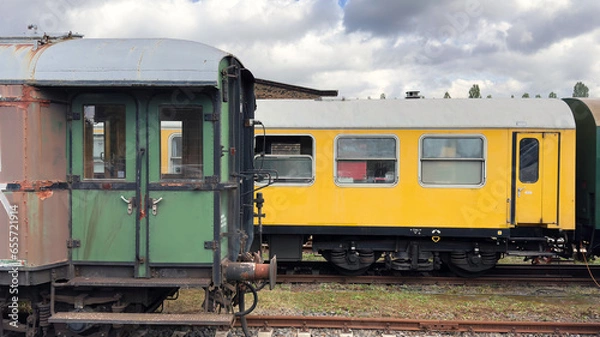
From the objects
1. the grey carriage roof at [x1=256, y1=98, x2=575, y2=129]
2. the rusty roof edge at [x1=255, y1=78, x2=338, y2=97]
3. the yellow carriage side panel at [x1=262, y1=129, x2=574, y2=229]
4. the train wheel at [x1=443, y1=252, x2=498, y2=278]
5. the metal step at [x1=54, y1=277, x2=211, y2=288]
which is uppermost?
the rusty roof edge at [x1=255, y1=78, x2=338, y2=97]

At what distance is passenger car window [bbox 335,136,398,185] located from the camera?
26.8 feet

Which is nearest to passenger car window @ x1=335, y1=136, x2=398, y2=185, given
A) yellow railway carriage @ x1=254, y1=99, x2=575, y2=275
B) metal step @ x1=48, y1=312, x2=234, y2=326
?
yellow railway carriage @ x1=254, y1=99, x2=575, y2=275

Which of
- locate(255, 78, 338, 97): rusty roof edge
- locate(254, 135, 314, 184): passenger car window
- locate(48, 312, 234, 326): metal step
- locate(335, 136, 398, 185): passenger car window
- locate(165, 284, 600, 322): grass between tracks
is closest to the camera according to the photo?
locate(48, 312, 234, 326): metal step

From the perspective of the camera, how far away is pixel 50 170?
436 cm

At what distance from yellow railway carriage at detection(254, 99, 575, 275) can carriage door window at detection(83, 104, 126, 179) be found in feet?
11.6

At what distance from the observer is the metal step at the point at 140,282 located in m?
4.33

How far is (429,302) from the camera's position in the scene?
7215 millimetres

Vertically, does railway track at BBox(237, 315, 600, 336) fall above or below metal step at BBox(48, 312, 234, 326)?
below

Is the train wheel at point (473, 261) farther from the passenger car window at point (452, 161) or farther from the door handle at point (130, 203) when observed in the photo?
the door handle at point (130, 203)

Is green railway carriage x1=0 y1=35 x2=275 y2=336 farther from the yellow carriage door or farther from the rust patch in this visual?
the yellow carriage door

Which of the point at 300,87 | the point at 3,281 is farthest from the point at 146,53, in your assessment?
the point at 300,87

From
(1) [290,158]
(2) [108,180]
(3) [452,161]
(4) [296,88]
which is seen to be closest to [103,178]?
(2) [108,180]

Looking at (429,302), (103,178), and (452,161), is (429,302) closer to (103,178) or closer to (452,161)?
(452,161)

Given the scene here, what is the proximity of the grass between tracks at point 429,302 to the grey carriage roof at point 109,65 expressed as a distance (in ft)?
11.0
